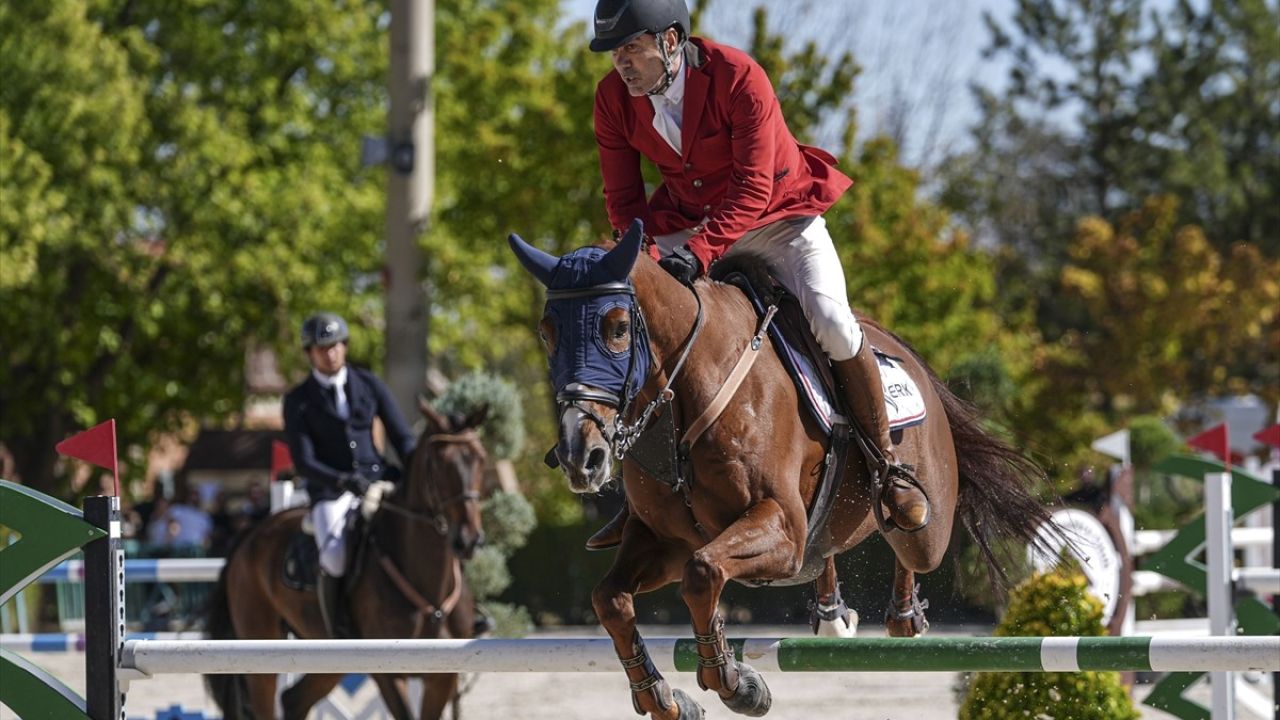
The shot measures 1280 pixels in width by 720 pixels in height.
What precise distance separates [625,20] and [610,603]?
1681 millimetres

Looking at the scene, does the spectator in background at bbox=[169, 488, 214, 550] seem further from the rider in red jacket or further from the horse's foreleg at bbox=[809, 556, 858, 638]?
the rider in red jacket

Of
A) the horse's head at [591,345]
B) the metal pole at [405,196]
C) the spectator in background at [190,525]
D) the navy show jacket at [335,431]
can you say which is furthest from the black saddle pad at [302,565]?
the spectator in background at [190,525]

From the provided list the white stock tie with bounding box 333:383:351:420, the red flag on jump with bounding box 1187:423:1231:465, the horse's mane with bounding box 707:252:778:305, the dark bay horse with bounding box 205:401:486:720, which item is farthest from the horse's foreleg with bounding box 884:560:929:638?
the white stock tie with bounding box 333:383:351:420

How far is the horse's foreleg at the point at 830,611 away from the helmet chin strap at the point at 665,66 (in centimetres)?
189

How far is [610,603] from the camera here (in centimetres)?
477

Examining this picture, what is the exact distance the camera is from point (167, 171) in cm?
2250

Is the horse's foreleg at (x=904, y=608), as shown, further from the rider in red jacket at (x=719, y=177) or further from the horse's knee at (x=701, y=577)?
the horse's knee at (x=701, y=577)

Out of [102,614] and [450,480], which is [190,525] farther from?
[102,614]

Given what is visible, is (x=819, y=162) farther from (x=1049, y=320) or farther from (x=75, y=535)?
(x=1049, y=320)

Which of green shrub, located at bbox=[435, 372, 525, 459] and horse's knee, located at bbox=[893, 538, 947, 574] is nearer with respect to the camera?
horse's knee, located at bbox=[893, 538, 947, 574]

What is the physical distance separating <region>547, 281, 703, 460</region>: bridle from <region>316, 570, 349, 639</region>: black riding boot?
414 centimetres

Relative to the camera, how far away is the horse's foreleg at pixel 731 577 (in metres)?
4.57

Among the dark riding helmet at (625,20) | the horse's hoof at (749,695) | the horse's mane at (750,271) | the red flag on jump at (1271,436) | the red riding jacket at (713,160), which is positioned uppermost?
the dark riding helmet at (625,20)

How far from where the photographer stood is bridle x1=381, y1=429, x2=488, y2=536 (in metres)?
8.54
